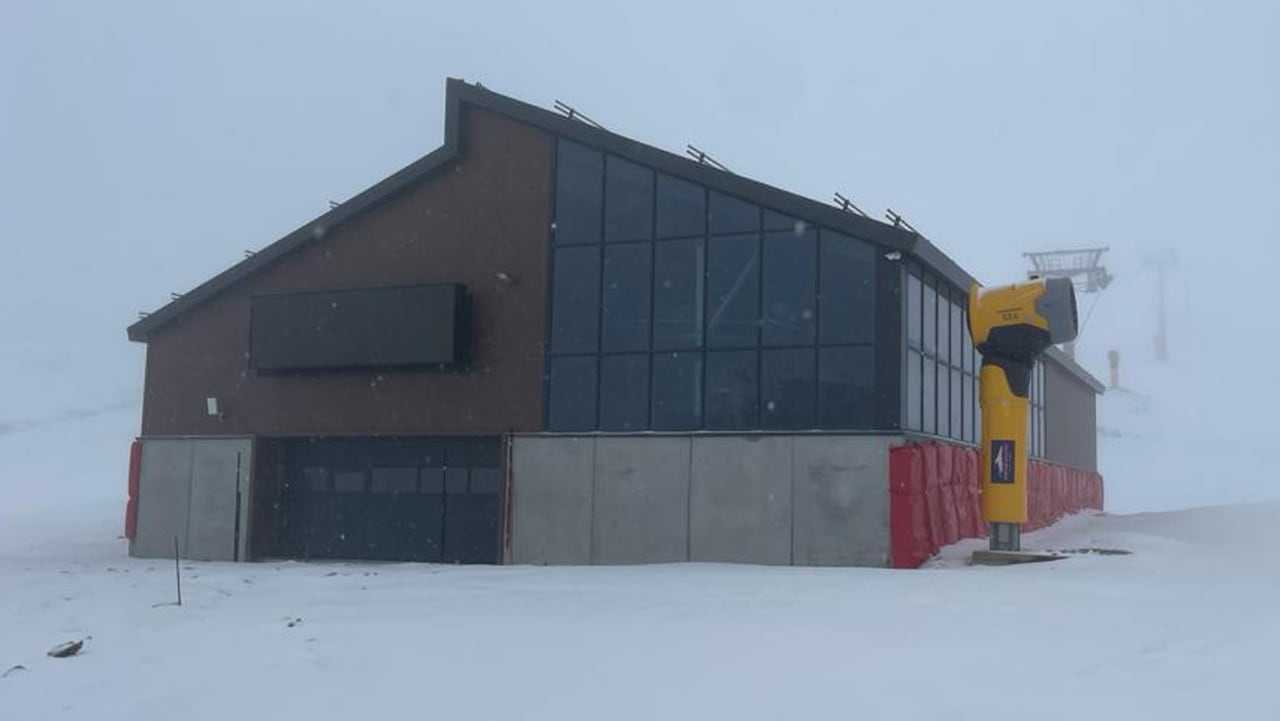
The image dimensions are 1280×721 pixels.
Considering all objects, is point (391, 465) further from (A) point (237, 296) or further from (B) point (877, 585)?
(B) point (877, 585)

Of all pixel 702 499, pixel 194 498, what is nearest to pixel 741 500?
pixel 702 499

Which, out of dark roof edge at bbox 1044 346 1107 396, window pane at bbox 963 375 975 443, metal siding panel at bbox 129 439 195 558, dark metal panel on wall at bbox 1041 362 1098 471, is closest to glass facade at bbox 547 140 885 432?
window pane at bbox 963 375 975 443

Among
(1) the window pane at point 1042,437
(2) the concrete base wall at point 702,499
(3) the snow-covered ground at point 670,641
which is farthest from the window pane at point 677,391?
(1) the window pane at point 1042,437

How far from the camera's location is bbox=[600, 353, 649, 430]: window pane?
21.1 m

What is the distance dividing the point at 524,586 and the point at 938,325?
32.6ft

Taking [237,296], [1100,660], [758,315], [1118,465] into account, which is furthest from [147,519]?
[1118,465]

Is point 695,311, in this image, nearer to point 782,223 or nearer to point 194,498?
point 782,223

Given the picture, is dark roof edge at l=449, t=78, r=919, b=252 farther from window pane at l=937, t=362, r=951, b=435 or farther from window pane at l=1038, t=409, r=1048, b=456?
window pane at l=1038, t=409, r=1048, b=456

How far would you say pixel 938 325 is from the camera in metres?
22.0

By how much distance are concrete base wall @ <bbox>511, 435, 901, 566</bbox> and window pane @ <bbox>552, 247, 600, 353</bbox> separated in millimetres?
1827

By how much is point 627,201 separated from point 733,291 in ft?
9.27

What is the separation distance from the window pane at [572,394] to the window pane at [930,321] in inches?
237

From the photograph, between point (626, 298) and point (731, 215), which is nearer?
point (731, 215)

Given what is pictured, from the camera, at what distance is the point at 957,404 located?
2334 centimetres
